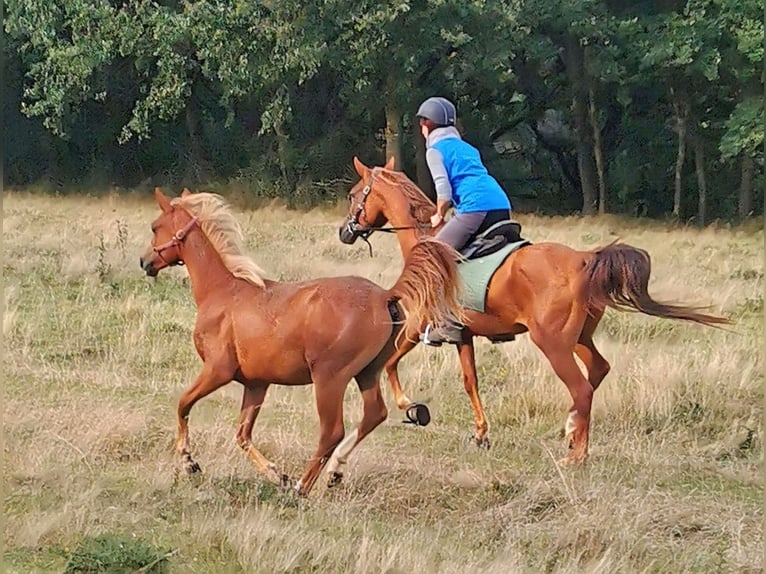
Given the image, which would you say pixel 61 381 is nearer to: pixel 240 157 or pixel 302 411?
pixel 302 411

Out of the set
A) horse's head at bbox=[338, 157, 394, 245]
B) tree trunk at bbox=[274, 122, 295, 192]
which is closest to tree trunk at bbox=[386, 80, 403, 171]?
tree trunk at bbox=[274, 122, 295, 192]

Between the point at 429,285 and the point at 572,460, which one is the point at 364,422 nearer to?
the point at 429,285

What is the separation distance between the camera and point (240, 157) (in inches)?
1318

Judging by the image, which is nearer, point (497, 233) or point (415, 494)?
point (415, 494)

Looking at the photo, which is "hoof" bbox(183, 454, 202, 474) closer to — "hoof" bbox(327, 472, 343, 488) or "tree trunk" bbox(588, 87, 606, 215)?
"hoof" bbox(327, 472, 343, 488)

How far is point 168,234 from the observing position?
712 centimetres

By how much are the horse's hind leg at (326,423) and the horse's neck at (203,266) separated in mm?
1030

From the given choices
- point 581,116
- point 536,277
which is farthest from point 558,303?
point 581,116

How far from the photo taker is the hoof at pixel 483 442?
7879 millimetres

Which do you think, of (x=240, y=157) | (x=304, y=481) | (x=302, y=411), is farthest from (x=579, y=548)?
(x=240, y=157)

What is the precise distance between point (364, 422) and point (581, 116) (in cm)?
2575

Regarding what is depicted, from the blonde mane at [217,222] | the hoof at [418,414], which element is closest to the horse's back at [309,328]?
the blonde mane at [217,222]

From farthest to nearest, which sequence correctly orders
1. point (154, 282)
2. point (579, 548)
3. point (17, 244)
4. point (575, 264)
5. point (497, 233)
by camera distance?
point (17, 244)
point (154, 282)
point (497, 233)
point (575, 264)
point (579, 548)

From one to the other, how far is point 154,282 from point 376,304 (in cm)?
802
